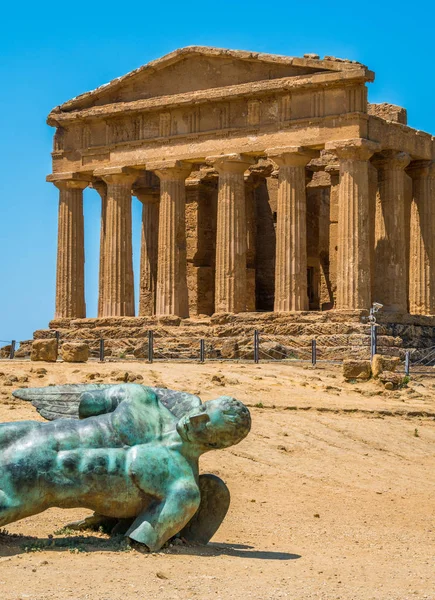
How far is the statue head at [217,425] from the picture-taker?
10.3 metres

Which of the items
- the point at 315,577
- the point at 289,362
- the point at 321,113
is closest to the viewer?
the point at 315,577

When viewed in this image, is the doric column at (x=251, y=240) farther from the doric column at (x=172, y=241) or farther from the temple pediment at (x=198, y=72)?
the temple pediment at (x=198, y=72)

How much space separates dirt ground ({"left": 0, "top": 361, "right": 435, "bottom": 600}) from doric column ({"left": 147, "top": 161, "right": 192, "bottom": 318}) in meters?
13.3

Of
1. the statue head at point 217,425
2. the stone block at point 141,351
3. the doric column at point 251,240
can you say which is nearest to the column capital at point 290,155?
the doric column at point 251,240

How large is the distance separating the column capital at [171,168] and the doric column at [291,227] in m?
3.61

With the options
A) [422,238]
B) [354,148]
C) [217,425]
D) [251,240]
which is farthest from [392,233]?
[217,425]

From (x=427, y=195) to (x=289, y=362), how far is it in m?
11.3

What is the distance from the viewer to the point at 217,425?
10328 mm

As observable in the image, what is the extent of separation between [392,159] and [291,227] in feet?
12.8

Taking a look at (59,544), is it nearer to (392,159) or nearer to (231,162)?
(231,162)

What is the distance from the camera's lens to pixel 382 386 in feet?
88.1

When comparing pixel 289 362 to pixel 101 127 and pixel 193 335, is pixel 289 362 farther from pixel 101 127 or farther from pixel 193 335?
pixel 101 127

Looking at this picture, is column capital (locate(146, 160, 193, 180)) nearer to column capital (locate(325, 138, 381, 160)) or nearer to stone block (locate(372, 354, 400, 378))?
column capital (locate(325, 138, 381, 160))

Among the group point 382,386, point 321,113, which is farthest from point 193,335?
point 382,386
